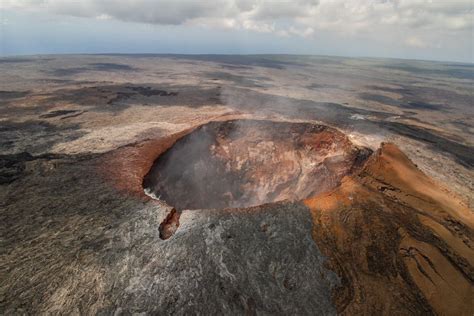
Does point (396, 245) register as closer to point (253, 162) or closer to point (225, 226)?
point (225, 226)

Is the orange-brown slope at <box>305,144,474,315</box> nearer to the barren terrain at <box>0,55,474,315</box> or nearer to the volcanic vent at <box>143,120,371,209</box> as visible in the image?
the barren terrain at <box>0,55,474,315</box>

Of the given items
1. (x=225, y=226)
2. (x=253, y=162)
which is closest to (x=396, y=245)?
(x=225, y=226)

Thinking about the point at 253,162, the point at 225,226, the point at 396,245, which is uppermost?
the point at 225,226

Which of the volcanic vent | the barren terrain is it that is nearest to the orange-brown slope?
the barren terrain

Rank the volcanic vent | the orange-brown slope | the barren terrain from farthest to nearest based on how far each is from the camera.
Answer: the volcanic vent, the orange-brown slope, the barren terrain

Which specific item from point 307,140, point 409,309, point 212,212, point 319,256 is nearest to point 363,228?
point 319,256

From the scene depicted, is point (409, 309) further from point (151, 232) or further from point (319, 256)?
point (151, 232)
